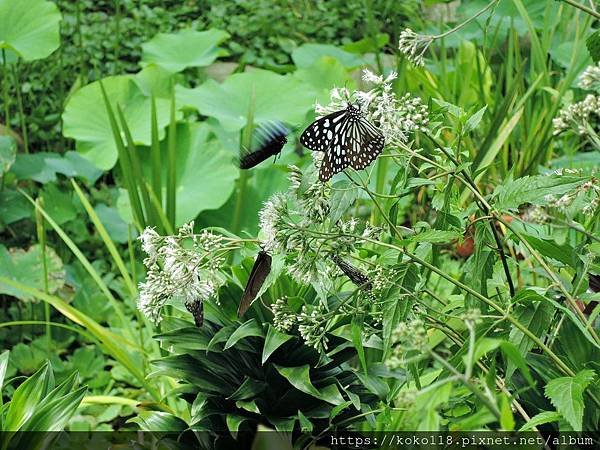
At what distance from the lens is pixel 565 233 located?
1546mm

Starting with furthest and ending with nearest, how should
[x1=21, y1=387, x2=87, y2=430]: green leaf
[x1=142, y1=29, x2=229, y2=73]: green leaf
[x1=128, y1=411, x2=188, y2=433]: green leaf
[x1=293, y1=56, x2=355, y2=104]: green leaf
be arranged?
[x1=142, y1=29, x2=229, y2=73]: green leaf → [x1=293, y1=56, x2=355, y2=104]: green leaf → [x1=128, y1=411, x2=188, y2=433]: green leaf → [x1=21, y1=387, x2=87, y2=430]: green leaf

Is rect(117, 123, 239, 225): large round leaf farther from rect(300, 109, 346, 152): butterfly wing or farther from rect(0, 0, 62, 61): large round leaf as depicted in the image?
rect(300, 109, 346, 152): butterfly wing

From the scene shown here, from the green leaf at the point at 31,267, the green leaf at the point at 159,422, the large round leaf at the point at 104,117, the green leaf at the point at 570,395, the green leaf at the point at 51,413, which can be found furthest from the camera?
the large round leaf at the point at 104,117

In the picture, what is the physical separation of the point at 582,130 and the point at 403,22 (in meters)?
3.84

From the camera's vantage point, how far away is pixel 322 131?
1.33m

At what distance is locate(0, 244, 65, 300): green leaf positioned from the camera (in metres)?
3.12

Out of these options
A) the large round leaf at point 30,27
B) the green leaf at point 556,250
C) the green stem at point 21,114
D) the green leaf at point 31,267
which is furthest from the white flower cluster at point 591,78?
the green stem at point 21,114

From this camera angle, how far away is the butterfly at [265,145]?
148 cm

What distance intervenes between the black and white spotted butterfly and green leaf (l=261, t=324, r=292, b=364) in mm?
488

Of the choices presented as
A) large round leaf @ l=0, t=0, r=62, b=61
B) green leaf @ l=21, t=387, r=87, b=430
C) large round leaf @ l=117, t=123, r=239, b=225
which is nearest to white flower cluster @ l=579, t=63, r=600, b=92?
green leaf @ l=21, t=387, r=87, b=430

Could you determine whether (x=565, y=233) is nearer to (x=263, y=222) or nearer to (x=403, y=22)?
(x=263, y=222)

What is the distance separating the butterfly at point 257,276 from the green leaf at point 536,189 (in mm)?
385

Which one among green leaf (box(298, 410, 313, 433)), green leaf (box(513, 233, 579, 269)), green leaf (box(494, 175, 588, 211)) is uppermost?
green leaf (box(494, 175, 588, 211))

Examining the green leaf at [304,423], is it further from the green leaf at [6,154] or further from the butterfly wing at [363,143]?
the green leaf at [6,154]
